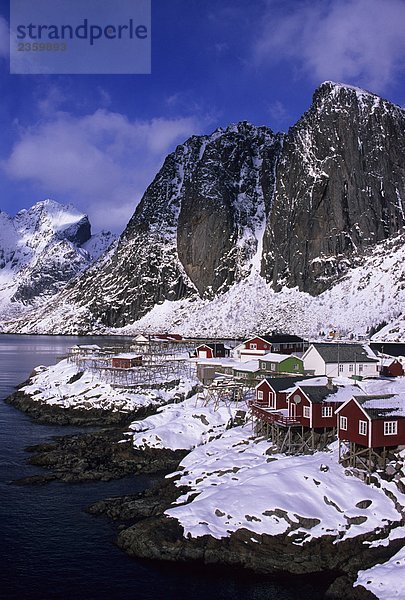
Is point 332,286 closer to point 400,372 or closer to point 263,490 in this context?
point 400,372

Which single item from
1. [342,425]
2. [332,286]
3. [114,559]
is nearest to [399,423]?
[342,425]

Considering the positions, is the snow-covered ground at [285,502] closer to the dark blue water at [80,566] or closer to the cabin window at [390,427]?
the dark blue water at [80,566]

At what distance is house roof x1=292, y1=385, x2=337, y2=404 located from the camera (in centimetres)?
4238

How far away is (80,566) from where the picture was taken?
2847cm

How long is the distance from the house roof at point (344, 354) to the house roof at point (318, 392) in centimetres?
2013

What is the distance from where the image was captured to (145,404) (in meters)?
65.0

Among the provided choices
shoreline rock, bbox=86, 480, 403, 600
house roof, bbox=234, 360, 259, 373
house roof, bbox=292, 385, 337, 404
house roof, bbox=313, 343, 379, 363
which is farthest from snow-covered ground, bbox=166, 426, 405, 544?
house roof, bbox=234, 360, 259, 373

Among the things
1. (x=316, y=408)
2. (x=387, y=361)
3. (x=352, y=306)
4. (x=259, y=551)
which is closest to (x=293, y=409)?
(x=316, y=408)

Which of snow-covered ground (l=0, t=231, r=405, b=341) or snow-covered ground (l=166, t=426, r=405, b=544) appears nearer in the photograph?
snow-covered ground (l=166, t=426, r=405, b=544)

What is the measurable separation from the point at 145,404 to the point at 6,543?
34356 millimetres

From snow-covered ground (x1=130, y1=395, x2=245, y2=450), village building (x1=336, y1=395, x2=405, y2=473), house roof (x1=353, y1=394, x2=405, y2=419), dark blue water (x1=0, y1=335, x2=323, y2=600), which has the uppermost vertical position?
house roof (x1=353, y1=394, x2=405, y2=419)

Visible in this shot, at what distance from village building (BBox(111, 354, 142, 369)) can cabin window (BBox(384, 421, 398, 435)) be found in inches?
1991

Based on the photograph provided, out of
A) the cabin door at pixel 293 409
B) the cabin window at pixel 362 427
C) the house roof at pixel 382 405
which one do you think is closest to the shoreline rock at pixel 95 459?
the cabin door at pixel 293 409

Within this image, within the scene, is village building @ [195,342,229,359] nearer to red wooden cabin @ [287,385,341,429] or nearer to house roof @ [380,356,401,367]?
house roof @ [380,356,401,367]
